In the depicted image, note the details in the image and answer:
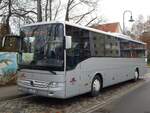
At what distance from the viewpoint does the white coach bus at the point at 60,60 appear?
8844 mm

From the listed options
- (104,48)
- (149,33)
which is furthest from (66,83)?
(149,33)

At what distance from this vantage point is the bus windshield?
8.87 meters

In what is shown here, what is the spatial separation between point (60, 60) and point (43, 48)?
0.81 meters

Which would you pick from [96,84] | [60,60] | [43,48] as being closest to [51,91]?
[60,60]

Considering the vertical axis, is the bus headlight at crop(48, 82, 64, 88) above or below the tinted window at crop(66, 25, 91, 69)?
below

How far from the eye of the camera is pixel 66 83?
8.95 meters

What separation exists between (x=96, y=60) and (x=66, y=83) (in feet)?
8.65

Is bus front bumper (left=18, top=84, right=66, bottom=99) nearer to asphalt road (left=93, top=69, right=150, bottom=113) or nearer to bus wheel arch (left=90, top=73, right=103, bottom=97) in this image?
asphalt road (left=93, top=69, right=150, bottom=113)

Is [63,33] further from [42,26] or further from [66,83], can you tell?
[66,83]

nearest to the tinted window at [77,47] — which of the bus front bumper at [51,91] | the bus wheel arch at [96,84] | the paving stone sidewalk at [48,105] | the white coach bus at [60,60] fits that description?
the white coach bus at [60,60]

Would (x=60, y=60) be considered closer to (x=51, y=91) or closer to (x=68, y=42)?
(x=68, y=42)

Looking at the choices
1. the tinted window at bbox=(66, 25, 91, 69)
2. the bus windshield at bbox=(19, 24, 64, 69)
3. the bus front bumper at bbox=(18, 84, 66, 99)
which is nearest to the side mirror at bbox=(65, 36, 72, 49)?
the bus windshield at bbox=(19, 24, 64, 69)

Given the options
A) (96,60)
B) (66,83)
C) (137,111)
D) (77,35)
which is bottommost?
(137,111)

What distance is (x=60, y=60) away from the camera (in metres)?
8.82
